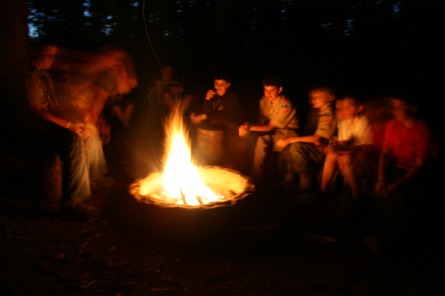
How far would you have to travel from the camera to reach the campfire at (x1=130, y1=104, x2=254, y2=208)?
4773mm

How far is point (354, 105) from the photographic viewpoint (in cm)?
528

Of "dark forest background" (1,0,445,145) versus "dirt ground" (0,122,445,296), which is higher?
"dark forest background" (1,0,445,145)

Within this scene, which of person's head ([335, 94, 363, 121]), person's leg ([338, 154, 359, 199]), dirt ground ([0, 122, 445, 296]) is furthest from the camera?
person's head ([335, 94, 363, 121])

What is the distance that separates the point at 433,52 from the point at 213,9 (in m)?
5.86

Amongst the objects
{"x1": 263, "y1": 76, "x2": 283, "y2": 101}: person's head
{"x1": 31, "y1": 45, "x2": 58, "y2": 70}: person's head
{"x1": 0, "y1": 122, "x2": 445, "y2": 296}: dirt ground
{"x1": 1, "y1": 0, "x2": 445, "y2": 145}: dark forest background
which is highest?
{"x1": 1, "y1": 0, "x2": 445, "y2": 145}: dark forest background

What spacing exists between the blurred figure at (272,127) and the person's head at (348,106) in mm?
932

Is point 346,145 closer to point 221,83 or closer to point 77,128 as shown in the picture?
point 221,83

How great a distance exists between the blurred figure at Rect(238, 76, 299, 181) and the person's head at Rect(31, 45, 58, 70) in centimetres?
283

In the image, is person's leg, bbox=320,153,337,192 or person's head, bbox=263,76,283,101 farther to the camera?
person's head, bbox=263,76,283,101

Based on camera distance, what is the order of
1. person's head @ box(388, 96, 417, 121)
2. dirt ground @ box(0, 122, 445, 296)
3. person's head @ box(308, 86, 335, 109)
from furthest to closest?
1. person's head @ box(308, 86, 335, 109)
2. person's head @ box(388, 96, 417, 121)
3. dirt ground @ box(0, 122, 445, 296)

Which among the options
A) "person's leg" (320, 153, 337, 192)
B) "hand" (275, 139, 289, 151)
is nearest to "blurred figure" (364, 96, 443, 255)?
"person's leg" (320, 153, 337, 192)

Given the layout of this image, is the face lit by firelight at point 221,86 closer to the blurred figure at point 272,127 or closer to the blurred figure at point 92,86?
the blurred figure at point 272,127

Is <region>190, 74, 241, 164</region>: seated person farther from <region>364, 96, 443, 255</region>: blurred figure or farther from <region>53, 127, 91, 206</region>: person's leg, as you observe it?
<region>364, 96, 443, 255</region>: blurred figure

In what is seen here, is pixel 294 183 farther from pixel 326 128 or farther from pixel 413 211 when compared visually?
pixel 413 211
